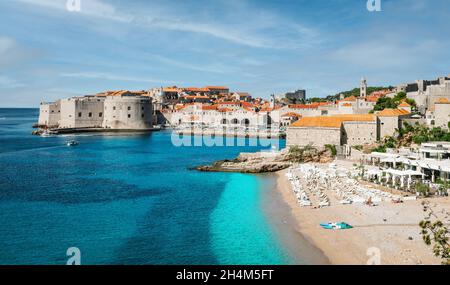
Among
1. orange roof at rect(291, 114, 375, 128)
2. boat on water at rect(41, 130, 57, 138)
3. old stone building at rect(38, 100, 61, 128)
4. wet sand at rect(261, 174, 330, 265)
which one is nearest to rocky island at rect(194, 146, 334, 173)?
orange roof at rect(291, 114, 375, 128)

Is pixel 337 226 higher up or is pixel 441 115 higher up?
pixel 441 115

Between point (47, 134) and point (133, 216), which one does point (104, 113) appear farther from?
point (133, 216)

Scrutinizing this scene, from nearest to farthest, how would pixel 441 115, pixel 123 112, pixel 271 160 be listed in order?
1. pixel 441 115
2. pixel 271 160
3. pixel 123 112

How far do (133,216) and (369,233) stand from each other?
691 centimetres

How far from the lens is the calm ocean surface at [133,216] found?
9.36m

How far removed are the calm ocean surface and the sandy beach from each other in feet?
3.50

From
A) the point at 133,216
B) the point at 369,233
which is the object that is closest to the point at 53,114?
the point at 133,216

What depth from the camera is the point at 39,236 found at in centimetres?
1070

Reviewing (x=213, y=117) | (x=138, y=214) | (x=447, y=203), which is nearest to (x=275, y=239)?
(x=138, y=214)

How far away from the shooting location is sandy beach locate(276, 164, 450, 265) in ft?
28.3

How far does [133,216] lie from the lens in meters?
12.8

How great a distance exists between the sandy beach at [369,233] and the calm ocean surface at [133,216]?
107 cm
